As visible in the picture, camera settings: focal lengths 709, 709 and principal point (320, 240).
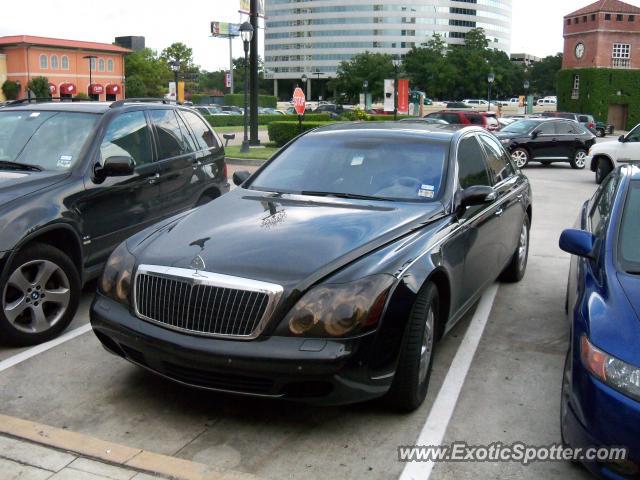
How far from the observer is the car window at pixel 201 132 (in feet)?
25.3

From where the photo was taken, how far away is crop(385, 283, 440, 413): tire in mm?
3898

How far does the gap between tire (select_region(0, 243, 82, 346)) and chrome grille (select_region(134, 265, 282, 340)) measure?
1.54 metres

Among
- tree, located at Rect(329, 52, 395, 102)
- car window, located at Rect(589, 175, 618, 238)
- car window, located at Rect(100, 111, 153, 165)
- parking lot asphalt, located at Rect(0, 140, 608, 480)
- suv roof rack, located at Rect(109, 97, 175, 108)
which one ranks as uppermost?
tree, located at Rect(329, 52, 395, 102)

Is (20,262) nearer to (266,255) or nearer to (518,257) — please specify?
(266,255)

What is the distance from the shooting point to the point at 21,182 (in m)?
5.31

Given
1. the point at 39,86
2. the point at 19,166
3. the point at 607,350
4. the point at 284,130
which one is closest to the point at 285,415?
the point at 607,350

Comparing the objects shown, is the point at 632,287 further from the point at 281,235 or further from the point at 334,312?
the point at 281,235

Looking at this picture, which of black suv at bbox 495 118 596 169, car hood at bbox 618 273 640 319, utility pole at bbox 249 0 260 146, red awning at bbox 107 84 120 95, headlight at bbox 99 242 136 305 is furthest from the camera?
red awning at bbox 107 84 120 95

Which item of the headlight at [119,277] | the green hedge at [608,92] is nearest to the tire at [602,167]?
the headlight at [119,277]

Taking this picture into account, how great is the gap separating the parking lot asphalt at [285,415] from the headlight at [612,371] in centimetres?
67

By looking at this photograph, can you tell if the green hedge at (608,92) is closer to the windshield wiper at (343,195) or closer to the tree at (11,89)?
the tree at (11,89)

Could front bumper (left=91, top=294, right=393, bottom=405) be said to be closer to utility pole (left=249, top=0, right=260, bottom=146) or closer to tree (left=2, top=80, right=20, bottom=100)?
utility pole (left=249, top=0, right=260, bottom=146)

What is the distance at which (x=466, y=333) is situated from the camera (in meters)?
5.68

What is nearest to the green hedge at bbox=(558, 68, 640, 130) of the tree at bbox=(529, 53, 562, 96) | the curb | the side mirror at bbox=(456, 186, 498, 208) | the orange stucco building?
the orange stucco building
